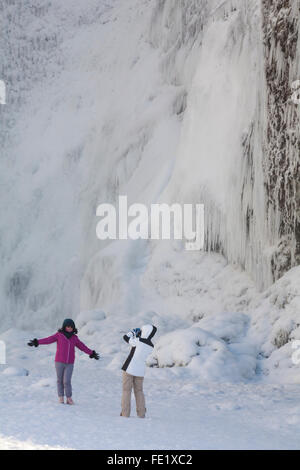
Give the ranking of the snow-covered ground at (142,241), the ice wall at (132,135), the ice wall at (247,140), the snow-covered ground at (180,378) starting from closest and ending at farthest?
the snow-covered ground at (180,378), the snow-covered ground at (142,241), the ice wall at (247,140), the ice wall at (132,135)

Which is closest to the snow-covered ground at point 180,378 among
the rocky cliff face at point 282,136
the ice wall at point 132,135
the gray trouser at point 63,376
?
the gray trouser at point 63,376

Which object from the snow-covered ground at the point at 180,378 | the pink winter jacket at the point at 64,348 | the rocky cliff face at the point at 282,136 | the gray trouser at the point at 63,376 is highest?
the rocky cliff face at the point at 282,136

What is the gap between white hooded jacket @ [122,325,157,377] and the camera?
6656 mm

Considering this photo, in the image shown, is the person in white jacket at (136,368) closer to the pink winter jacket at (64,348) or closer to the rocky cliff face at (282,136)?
the pink winter jacket at (64,348)

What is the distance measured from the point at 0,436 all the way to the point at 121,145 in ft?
66.4

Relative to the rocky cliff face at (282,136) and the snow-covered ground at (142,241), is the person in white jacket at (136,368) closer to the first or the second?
the snow-covered ground at (142,241)

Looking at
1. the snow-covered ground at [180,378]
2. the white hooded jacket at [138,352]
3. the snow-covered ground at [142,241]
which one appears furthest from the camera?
the snow-covered ground at [142,241]

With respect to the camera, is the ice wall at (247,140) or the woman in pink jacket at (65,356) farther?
the ice wall at (247,140)

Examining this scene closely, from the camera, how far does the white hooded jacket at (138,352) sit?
6.66m

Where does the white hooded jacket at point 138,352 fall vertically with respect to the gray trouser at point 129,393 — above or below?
above

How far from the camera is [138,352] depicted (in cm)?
668

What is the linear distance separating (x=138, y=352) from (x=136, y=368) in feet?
0.55

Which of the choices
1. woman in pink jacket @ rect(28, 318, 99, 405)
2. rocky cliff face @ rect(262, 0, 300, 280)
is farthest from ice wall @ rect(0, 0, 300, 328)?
woman in pink jacket @ rect(28, 318, 99, 405)

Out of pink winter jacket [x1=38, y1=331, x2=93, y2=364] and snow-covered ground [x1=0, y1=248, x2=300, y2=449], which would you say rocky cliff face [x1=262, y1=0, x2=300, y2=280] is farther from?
pink winter jacket [x1=38, y1=331, x2=93, y2=364]
